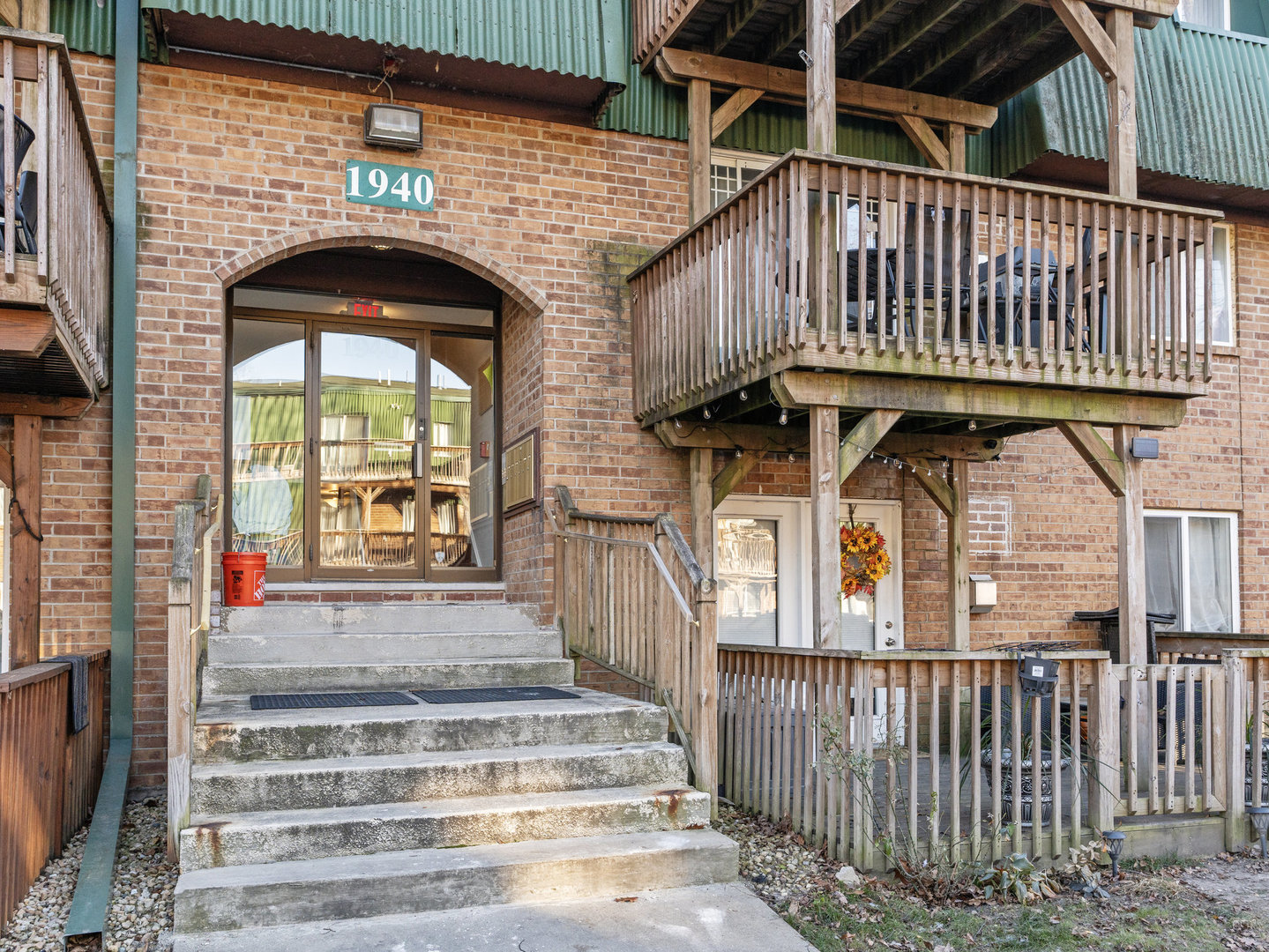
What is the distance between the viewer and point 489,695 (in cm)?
675

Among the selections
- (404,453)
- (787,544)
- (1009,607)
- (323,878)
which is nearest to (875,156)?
(787,544)

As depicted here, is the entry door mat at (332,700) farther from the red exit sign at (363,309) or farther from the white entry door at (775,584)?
the red exit sign at (363,309)

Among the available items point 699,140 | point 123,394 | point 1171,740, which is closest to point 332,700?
point 123,394

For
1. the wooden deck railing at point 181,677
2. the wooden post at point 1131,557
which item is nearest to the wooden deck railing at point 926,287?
the wooden post at point 1131,557

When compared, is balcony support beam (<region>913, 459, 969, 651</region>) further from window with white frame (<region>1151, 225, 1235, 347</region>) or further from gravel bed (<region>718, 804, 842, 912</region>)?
gravel bed (<region>718, 804, 842, 912</region>)

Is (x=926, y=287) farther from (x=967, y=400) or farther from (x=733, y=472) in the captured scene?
(x=733, y=472)

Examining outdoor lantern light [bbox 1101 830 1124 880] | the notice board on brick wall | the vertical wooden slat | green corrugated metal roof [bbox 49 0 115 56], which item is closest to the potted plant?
outdoor lantern light [bbox 1101 830 1124 880]

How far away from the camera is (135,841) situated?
20.1 ft

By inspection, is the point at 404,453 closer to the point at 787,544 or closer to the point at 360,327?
the point at 360,327

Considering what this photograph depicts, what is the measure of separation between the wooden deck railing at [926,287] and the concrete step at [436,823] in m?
2.58

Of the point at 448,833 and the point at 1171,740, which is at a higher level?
the point at 1171,740

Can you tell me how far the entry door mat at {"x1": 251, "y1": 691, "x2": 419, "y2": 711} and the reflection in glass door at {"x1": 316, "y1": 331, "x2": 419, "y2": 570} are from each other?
244cm

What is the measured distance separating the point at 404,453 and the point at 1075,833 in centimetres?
576

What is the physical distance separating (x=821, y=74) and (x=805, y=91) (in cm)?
204
